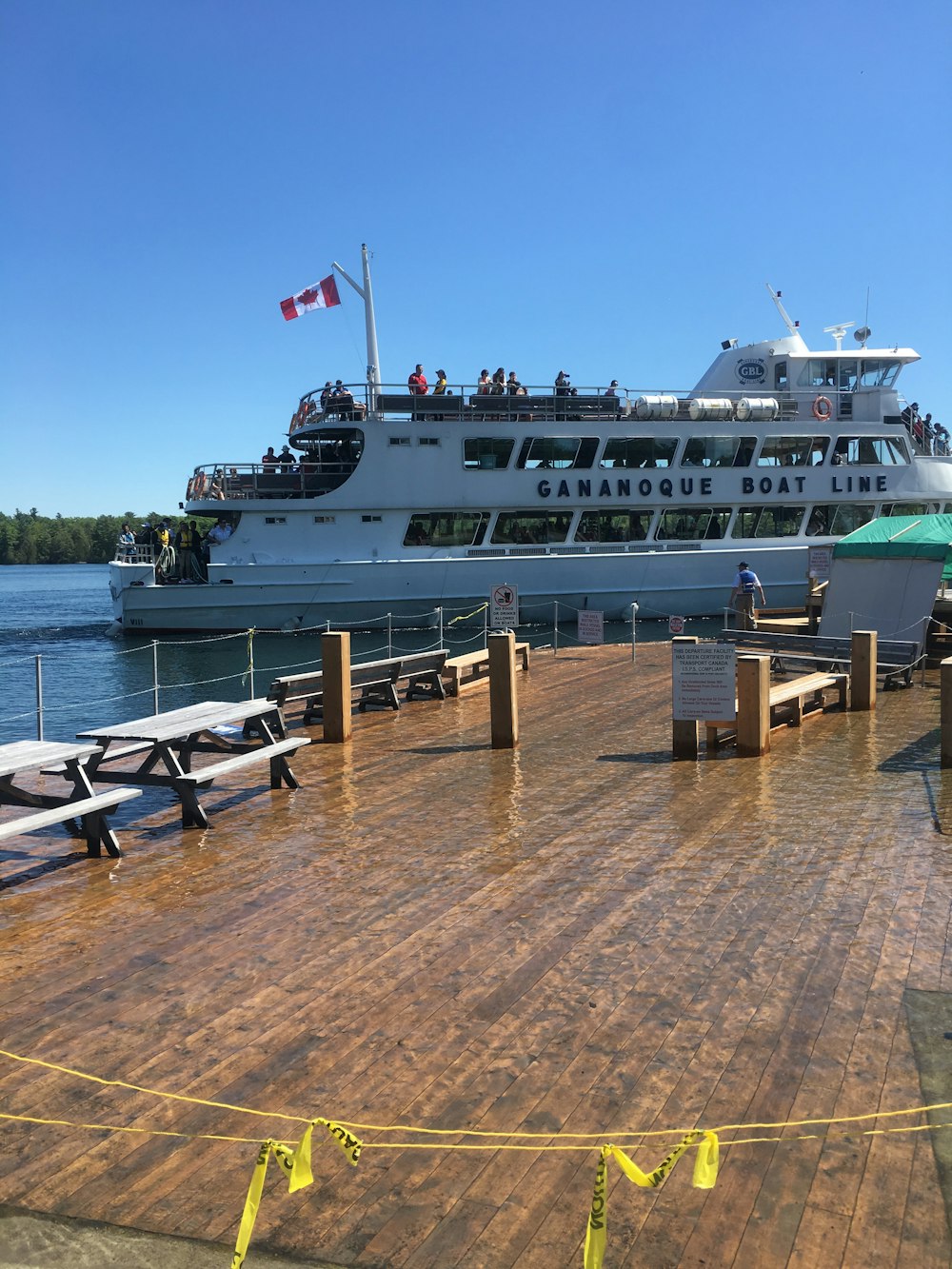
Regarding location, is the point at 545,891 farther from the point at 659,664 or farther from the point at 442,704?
the point at 659,664

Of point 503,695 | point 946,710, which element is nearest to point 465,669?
point 503,695

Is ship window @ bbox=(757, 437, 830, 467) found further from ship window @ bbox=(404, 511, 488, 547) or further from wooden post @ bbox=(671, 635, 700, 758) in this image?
wooden post @ bbox=(671, 635, 700, 758)

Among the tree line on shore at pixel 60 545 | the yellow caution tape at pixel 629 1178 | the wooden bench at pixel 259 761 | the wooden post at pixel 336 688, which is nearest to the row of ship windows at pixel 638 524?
the wooden post at pixel 336 688

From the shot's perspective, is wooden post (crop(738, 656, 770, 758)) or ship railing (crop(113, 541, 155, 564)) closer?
wooden post (crop(738, 656, 770, 758))

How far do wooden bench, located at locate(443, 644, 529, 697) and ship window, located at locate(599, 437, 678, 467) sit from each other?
17275mm

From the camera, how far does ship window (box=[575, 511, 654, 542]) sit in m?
32.1

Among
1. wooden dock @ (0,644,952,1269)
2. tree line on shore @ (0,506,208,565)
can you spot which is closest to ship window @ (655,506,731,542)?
wooden dock @ (0,644,952,1269)

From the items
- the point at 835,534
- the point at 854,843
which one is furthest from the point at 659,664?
the point at 835,534

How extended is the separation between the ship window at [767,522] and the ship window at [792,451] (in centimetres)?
141

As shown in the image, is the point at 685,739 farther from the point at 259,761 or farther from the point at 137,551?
the point at 137,551

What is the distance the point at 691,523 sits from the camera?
32969mm

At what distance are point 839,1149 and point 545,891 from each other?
2666mm

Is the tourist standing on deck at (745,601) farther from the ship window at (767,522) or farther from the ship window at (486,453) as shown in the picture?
the ship window at (767,522)

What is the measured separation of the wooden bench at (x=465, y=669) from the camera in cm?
1350
